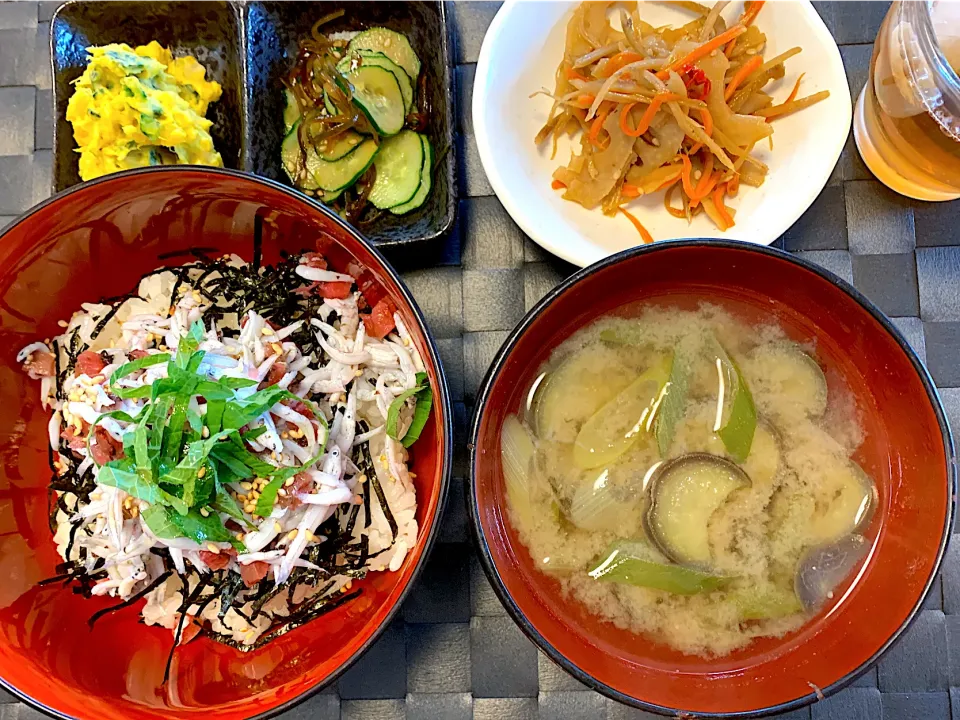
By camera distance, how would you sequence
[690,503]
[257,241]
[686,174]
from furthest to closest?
[686,174], [257,241], [690,503]

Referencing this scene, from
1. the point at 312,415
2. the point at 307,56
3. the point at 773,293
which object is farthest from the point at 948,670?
the point at 307,56

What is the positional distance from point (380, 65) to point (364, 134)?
0.15 m

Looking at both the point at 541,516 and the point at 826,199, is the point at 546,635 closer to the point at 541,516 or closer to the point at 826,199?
the point at 541,516

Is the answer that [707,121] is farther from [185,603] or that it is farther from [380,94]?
[185,603]

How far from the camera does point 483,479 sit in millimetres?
1186

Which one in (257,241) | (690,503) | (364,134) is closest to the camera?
(690,503)

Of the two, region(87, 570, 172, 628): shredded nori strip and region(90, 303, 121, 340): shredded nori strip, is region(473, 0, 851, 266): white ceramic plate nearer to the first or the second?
region(90, 303, 121, 340): shredded nori strip

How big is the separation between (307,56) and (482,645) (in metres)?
1.37

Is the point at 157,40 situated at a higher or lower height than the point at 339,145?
higher

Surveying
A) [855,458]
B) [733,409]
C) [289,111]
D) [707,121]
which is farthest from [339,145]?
[855,458]

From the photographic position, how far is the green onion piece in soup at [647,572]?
1242 mm

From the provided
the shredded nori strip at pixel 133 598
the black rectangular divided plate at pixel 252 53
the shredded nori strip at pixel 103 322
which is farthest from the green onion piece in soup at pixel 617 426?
the shredded nori strip at pixel 103 322

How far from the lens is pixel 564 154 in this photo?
1556 mm

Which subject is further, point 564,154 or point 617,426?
point 564,154
